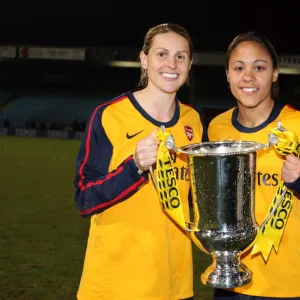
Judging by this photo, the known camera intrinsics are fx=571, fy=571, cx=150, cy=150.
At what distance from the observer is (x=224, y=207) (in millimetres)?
1729

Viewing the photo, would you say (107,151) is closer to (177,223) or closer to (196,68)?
(177,223)

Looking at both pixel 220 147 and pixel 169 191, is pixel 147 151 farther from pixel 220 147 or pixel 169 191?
pixel 220 147

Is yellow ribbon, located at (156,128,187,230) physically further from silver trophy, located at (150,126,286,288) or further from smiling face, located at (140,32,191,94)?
smiling face, located at (140,32,191,94)

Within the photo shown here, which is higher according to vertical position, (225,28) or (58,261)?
(225,28)

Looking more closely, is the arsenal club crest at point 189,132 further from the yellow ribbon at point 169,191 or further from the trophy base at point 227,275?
the trophy base at point 227,275

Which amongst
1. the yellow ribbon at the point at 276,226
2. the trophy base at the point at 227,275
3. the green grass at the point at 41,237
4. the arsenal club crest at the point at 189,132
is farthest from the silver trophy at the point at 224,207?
the green grass at the point at 41,237

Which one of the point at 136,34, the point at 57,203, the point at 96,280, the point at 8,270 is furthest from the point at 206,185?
the point at 136,34

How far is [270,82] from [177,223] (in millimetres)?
623

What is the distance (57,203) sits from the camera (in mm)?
6844

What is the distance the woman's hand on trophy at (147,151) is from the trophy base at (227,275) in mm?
374

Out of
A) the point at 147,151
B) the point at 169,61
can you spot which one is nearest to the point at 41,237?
the point at 169,61

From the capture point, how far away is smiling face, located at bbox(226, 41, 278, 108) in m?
1.99

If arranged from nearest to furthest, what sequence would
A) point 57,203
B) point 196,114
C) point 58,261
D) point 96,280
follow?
point 96,280, point 196,114, point 58,261, point 57,203

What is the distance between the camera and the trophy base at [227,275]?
66.9 inches
